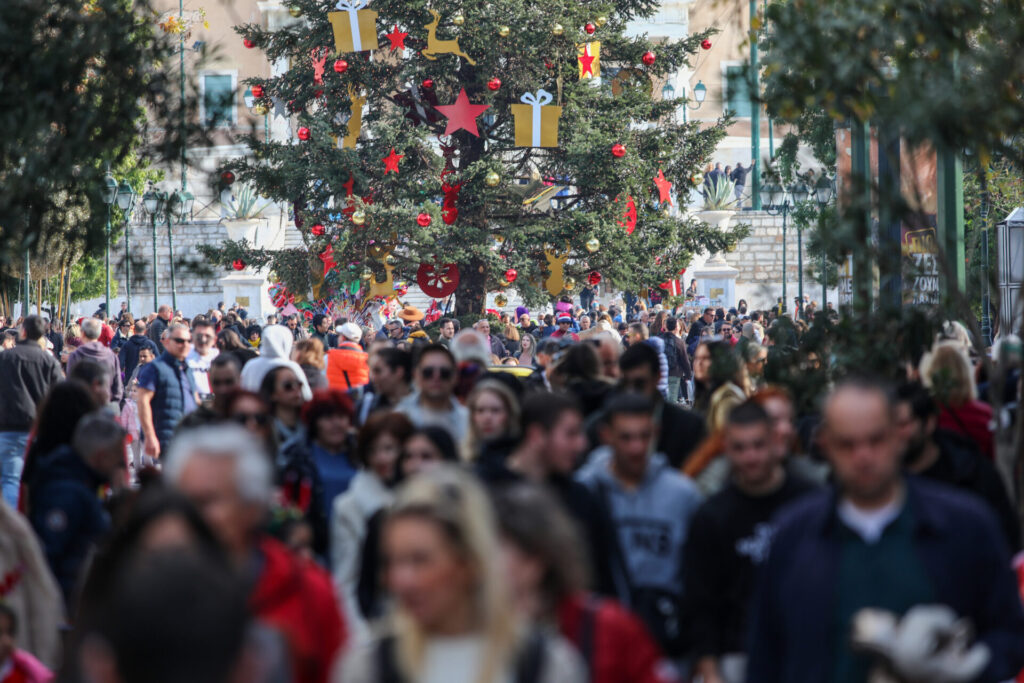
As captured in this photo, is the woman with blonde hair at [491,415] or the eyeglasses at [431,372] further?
the eyeglasses at [431,372]

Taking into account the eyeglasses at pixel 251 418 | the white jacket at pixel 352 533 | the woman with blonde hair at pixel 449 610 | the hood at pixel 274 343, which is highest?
the hood at pixel 274 343

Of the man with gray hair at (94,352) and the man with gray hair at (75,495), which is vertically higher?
the man with gray hair at (94,352)

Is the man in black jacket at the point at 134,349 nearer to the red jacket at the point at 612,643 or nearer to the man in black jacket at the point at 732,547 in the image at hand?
the man in black jacket at the point at 732,547

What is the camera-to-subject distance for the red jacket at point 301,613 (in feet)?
11.0

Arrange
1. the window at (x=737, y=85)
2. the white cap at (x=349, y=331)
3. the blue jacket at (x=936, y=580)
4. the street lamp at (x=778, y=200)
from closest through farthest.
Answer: the blue jacket at (x=936, y=580), the window at (x=737, y=85), the street lamp at (x=778, y=200), the white cap at (x=349, y=331)

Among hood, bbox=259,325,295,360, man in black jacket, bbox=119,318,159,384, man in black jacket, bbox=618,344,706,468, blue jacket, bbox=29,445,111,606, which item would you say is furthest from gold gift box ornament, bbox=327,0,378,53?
blue jacket, bbox=29,445,111,606

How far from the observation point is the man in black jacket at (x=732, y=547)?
4.41m

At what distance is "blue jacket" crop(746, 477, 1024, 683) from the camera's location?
11.6 ft

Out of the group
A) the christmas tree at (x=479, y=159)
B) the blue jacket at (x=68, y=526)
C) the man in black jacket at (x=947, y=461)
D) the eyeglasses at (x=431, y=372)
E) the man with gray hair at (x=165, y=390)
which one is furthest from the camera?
the christmas tree at (x=479, y=159)

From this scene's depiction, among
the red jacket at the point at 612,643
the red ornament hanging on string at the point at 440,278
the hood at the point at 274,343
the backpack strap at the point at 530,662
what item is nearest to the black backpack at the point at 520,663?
the backpack strap at the point at 530,662

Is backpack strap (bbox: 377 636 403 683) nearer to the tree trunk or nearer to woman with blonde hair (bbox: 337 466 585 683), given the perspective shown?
woman with blonde hair (bbox: 337 466 585 683)

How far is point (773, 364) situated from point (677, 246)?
17.1 meters

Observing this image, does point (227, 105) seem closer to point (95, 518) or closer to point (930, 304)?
point (95, 518)

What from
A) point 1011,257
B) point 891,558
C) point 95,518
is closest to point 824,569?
point 891,558
